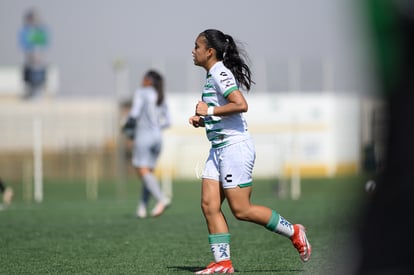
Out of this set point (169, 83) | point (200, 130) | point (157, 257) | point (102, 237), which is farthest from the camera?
point (169, 83)

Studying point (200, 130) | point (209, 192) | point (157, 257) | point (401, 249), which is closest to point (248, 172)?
point (209, 192)

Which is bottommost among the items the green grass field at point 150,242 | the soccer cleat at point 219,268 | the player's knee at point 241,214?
the green grass field at point 150,242

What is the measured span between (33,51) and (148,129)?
3410 cm

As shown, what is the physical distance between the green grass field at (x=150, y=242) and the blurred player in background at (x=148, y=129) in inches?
15.0

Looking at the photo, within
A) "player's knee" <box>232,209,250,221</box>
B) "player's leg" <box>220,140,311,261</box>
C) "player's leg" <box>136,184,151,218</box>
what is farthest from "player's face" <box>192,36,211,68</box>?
"player's leg" <box>136,184,151,218</box>

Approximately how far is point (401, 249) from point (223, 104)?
394 cm

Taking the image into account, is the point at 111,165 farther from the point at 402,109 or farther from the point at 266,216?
the point at 402,109

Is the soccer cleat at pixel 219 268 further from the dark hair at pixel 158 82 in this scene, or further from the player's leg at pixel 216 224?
the dark hair at pixel 158 82

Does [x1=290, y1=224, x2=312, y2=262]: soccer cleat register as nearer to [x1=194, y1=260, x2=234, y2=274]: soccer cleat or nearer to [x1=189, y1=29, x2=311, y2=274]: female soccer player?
[x1=189, y1=29, x2=311, y2=274]: female soccer player

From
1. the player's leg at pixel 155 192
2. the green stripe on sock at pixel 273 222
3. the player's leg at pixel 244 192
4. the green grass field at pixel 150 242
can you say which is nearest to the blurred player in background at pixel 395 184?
the green grass field at pixel 150 242

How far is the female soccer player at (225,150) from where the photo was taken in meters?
7.03

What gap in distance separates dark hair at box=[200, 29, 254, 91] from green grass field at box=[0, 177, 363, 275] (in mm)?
1252

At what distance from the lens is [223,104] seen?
7.19 m

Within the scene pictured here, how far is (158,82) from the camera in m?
14.4
